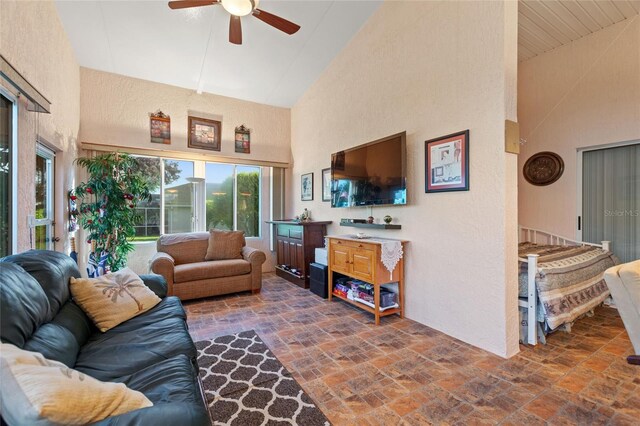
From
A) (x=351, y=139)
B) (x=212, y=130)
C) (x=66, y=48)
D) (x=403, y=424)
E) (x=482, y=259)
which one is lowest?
(x=403, y=424)

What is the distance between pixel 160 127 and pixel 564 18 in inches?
226

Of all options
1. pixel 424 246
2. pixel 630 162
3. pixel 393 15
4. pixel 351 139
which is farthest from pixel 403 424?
pixel 630 162

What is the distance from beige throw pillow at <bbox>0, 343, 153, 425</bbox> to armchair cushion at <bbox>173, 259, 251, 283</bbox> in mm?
2961

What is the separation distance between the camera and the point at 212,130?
5.00m

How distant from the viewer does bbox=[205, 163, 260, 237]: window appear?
5105mm

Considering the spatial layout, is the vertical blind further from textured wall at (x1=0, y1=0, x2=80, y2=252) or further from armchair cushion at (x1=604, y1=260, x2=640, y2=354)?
textured wall at (x1=0, y1=0, x2=80, y2=252)

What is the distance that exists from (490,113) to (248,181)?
4.13 metres

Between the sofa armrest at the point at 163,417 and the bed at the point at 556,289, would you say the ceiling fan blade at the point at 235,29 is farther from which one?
the bed at the point at 556,289

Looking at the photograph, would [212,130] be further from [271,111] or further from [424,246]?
[424,246]

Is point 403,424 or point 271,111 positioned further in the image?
point 271,111

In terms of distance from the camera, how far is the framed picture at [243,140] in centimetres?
523

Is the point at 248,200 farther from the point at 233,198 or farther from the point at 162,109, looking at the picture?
the point at 162,109

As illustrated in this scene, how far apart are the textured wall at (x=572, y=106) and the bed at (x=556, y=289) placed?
1.25 m

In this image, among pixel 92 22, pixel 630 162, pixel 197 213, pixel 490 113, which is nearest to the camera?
pixel 490 113
